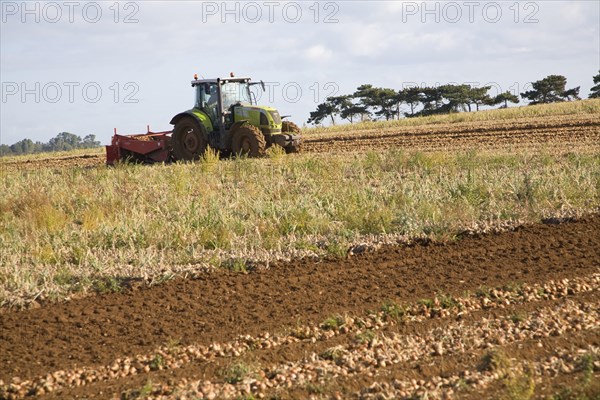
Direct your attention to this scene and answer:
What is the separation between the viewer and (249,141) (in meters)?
18.9

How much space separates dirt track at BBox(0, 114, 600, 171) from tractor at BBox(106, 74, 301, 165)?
181cm

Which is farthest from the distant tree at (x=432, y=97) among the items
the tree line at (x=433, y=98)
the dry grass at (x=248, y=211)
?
the dry grass at (x=248, y=211)

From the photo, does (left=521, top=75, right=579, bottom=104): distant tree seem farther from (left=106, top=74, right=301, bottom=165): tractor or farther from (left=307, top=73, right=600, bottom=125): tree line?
(left=106, top=74, right=301, bottom=165): tractor

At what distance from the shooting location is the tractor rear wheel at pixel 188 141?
19.8 meters

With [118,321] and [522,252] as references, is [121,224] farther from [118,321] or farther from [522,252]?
[522,252]

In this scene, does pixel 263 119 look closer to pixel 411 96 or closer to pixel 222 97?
pixel 222 97

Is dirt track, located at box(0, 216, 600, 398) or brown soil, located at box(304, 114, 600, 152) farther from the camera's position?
brown soil, located at box(304, 114, 600, 152)

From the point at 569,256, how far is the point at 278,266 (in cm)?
303

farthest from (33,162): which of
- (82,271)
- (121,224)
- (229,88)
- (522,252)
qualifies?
(522,252)

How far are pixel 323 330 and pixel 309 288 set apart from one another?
1265mm

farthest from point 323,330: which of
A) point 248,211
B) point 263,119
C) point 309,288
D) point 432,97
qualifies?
point 432,97

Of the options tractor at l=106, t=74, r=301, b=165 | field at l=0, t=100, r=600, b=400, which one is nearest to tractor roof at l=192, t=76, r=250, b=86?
tractor at l=106, t=74, r=301, b=165

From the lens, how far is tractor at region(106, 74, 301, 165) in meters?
19.1

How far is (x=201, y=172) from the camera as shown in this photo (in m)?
16.1
